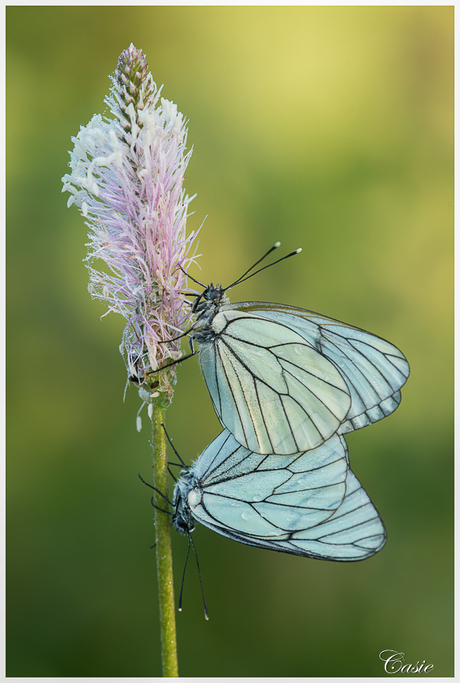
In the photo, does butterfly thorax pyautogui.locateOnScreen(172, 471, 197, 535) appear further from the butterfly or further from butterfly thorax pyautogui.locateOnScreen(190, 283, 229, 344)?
butterfly thorax pyautogui.locateOnScreen(190, 283, 229, 344)

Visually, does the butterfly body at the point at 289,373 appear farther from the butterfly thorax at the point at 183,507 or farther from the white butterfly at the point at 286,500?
the butterfly thorax at the point at 183,507

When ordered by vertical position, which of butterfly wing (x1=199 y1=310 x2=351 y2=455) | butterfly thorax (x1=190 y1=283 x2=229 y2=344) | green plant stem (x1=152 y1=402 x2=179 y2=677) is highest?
butterfly thorax (x1=190 y1=283 x2=229 y2=344)

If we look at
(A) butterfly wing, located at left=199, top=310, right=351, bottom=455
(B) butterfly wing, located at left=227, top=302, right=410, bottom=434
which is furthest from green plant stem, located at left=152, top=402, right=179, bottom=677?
(B) butterfly wing, located at left=227, top=302, right=410, bottom=434

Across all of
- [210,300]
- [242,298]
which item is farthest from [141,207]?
[242,298]

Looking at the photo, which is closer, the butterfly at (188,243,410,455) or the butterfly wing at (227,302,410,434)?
the butterfly at (188,243,410,455)

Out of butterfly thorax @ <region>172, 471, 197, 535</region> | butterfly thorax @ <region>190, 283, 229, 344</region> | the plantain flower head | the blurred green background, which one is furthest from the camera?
the blurred green background

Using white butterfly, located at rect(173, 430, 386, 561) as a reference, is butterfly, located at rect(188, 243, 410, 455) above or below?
above

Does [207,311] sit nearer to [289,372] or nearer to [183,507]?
[289,372]
